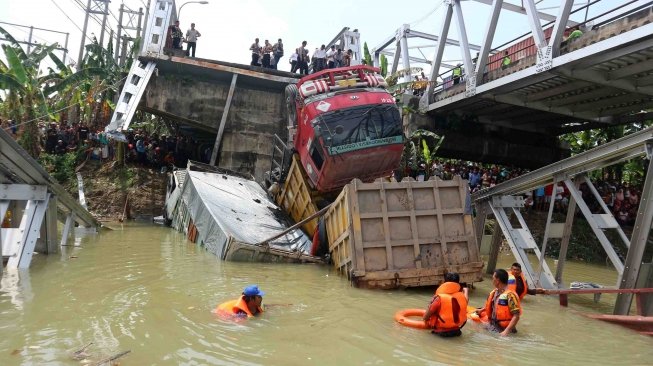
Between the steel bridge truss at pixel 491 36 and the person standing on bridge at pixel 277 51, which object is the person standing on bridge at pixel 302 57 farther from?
the steel bridge truss at pixel 491 36

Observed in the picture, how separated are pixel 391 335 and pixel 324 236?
455cm

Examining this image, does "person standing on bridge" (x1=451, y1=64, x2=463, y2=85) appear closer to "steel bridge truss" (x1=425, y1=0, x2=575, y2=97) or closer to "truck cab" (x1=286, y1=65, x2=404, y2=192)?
"steel bridge truss" (x1=425, y1=0, x2=575, y2=97)

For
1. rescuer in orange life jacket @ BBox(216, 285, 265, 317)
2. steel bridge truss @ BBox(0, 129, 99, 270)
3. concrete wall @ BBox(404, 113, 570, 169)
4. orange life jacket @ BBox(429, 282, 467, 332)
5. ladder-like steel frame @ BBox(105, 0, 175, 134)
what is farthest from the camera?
concrete wall @ BBox(404, 113, 570, 169)

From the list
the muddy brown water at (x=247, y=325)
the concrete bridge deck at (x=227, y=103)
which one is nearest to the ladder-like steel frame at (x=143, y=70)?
the concrete bridge deck at (x=227, y=103)

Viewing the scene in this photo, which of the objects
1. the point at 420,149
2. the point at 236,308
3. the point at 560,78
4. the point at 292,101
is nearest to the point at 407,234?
the point at 236,308

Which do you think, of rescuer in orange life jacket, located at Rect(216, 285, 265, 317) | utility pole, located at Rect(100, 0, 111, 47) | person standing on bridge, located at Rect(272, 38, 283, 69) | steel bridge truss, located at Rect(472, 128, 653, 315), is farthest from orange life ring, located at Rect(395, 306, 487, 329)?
utility pole, located at Rect(100, 0, 111, 47)

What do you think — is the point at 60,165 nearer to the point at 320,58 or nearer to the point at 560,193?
the point at 320,58

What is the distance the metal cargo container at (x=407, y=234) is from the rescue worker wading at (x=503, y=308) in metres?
1.95

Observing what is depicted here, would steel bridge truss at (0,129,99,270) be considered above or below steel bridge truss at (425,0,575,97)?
below

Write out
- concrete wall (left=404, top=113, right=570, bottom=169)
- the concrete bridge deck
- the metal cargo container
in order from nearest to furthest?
the metal cargo container, the concrete bridge deck, concrete wall (left=404, top=113, right=570, bottom=169)

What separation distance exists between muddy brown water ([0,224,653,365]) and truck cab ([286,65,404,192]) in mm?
2758

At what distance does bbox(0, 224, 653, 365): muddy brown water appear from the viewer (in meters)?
4.63

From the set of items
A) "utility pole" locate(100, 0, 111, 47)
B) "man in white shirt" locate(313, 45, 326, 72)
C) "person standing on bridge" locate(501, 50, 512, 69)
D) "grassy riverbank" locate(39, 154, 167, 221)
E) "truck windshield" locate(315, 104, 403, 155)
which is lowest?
"grassy riverbank" locate(39, 154, 167, 221)

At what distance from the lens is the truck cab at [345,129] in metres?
10.8
